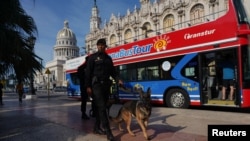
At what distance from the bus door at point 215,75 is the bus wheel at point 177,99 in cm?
86

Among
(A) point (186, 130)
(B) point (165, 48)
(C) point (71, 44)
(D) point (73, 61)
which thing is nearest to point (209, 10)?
(D) point (73, 61)

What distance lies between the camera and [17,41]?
18.7ft

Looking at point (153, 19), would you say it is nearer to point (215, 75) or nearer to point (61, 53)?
point (215, 75)

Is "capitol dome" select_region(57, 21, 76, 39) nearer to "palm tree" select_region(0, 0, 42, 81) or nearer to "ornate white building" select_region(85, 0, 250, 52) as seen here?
"ornate white building" select_region(85, 0, 250, 52)

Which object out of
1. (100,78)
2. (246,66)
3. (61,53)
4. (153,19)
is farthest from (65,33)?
(100,78)

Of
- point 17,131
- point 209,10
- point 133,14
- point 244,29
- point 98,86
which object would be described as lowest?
point 17,131

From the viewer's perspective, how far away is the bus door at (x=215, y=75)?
9.36m

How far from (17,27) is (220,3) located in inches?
1615

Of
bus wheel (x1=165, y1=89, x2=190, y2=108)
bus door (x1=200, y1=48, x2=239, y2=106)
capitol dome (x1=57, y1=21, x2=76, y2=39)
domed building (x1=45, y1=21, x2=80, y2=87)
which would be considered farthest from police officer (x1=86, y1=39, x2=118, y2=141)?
capitol dome (x1=57, y1=21, x2=76, y2=39)

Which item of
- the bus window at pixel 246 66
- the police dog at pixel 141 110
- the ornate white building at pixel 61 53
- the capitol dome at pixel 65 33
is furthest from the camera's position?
the capitol dome at pixel 65 33

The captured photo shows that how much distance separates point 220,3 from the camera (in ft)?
138

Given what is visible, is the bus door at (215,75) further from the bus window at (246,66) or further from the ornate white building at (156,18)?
the ornate white building at (156,18)

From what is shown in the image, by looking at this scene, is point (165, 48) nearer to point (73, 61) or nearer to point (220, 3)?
point (73, 61)

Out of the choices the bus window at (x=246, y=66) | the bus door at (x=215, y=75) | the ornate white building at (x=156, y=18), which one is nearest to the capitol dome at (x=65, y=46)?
the ornate white building at (x=156, y=18)
